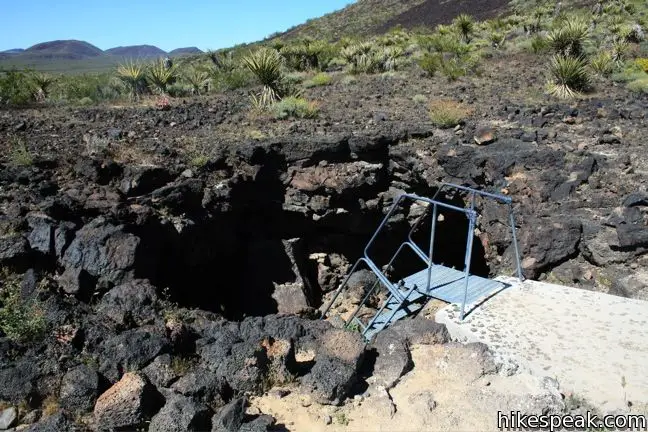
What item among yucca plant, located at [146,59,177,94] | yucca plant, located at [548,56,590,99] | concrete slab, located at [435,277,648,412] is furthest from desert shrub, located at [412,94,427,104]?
concrete slab, located at [435,277,648,412]

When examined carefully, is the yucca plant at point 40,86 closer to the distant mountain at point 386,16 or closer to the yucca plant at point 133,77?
the yucca plant at point 133,77

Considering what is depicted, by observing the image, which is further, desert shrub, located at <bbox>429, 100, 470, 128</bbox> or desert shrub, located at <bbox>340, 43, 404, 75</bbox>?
desert shrub, located at <bbox>340, 43, 404, 75</bbox>

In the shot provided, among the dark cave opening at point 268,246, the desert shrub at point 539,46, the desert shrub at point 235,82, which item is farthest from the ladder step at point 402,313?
the desert shrub at point 539,46

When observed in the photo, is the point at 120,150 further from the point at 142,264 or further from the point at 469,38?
the point at 469,38

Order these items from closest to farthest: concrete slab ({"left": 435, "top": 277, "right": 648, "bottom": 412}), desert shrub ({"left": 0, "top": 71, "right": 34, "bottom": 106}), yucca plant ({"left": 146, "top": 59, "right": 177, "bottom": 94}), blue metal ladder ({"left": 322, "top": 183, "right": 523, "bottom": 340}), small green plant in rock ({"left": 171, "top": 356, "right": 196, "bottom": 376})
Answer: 1. concrete slab ({"left": 435, "top": 277, "right": 648, "bottom": 412})
2. small green plant in rock ({"left": 171, "top": 356, "right": 196, "bottom": 376})
3. blue metal ladder ({"left": 322, "top": 183, "right": 523, "bottom": 340})
4. desert shrub ({"left": 0, "top": 71, "right": 34, "bottom": 106})
5. yucca plant ({"left": 146, "top": 59, "right": 177, "bottom": 94})

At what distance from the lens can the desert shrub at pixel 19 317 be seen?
451 cm

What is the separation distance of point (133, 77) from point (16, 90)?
3.30m

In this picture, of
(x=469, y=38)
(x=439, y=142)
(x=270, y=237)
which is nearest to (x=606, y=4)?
(x=469, y=38)

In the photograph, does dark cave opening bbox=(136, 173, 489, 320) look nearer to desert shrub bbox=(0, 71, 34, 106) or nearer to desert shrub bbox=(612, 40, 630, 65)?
desert shrub bbox=(0, 71, 34, 106)

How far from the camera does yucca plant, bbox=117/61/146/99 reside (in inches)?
616

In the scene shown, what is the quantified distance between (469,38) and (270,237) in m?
19.8

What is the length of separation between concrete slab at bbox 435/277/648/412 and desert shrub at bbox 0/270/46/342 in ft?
12.5

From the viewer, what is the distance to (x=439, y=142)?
10125mm

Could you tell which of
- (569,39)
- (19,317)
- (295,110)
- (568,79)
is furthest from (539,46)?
(19,317)
